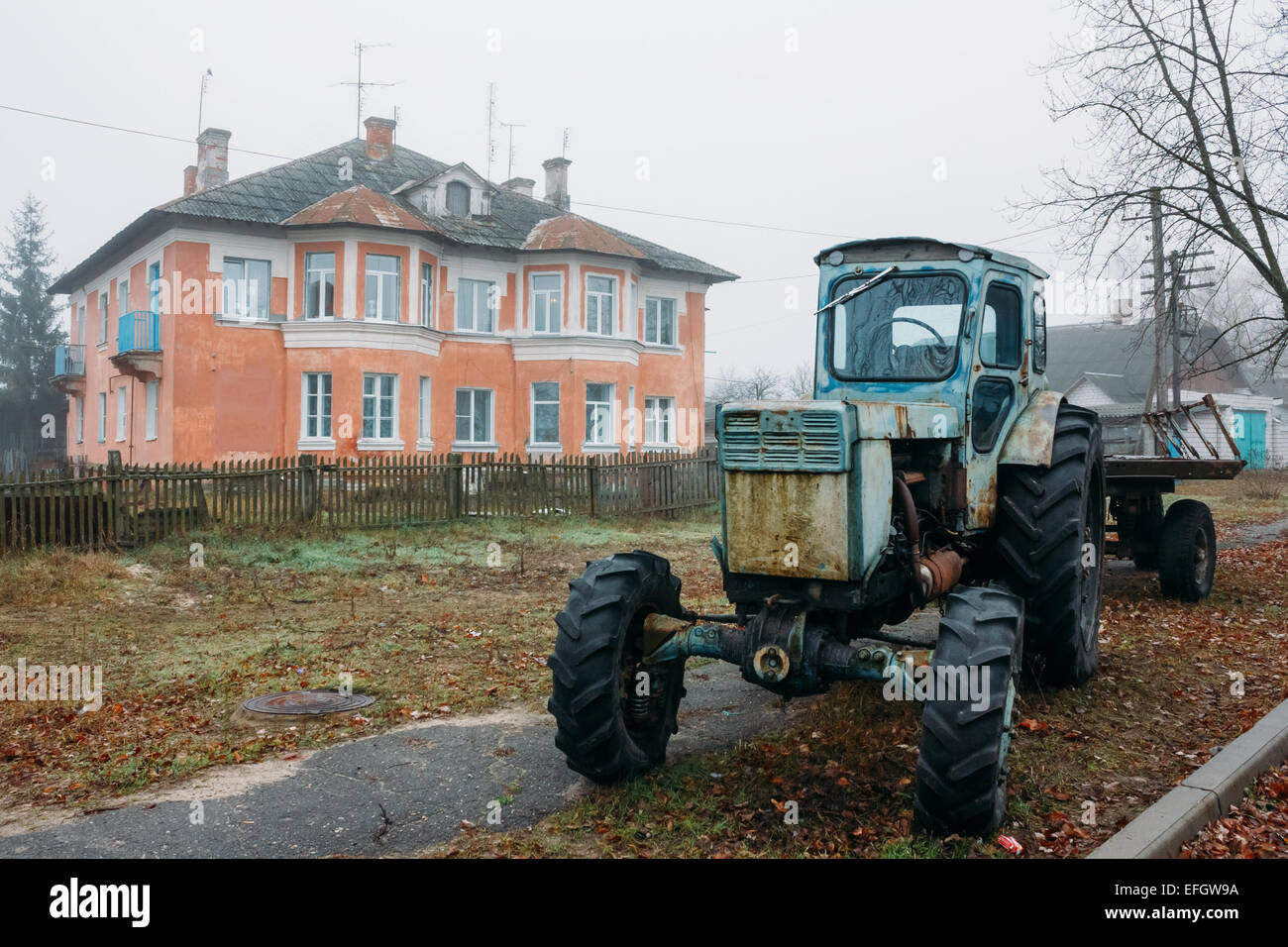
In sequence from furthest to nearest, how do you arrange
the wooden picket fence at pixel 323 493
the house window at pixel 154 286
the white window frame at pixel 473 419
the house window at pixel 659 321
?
the house window at pixel 659 321 < the white window frame at pixel 473 419 < the house window at pixel 154 286 < the wooden picket fence at pixel 323 493

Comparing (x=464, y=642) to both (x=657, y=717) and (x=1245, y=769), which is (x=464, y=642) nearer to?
(x=657, y=717)

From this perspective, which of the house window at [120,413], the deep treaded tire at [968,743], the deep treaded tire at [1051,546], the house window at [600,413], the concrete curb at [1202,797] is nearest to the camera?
the concrete curb at [1202,797]

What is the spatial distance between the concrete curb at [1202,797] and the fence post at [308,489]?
46.4 feet

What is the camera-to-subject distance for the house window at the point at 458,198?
28.4m

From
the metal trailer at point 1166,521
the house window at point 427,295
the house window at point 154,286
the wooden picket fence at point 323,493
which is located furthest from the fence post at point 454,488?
the metal trailer at point 1166,521

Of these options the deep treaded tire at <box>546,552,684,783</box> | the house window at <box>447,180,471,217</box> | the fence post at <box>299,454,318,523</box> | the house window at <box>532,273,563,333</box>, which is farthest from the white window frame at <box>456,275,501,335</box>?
the deep treaded tire at <box>546,552,684,783</box>

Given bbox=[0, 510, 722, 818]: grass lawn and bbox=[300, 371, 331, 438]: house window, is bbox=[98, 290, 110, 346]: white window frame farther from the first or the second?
bbox=[0, 510, 722, 818]: grass lawn

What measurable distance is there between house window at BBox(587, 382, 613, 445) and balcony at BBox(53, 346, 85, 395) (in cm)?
1697

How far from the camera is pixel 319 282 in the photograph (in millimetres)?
25016

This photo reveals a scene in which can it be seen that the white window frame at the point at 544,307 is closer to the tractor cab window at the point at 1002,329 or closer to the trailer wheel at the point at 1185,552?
the trailer wheel at the point at 1185,552

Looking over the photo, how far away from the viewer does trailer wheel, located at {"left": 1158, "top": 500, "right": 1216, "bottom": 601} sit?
1037cm

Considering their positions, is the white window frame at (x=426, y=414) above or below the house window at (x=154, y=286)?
below

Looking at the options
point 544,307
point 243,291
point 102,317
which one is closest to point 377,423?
point 243,291
